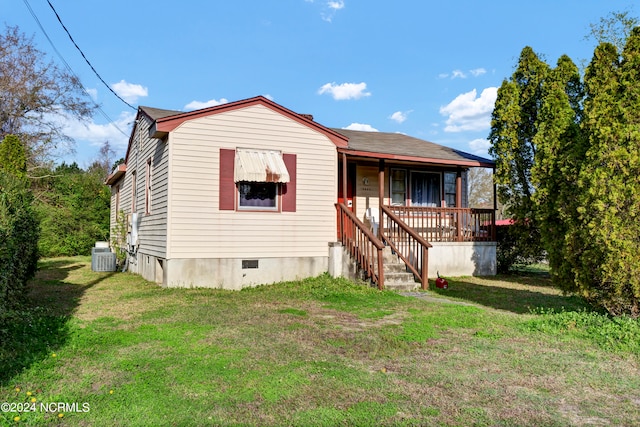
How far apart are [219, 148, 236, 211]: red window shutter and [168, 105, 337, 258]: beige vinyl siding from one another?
11 cm

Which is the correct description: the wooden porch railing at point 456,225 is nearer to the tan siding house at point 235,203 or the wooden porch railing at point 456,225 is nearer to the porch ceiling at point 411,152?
the porch ceiling at point 411,152

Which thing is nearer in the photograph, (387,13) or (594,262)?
(594,262)

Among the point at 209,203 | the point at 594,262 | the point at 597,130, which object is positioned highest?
the point at 597,130

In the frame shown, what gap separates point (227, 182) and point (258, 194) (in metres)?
0.82

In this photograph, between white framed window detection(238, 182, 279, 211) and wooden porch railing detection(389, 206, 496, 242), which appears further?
wooden porch railing detection(389, 206, 496, 242)

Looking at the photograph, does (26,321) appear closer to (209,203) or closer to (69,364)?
(69,364)

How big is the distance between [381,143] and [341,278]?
515 centimetres

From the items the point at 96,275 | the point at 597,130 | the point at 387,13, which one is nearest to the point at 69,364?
the point at 597,130

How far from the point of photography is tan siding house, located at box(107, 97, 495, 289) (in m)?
9.85

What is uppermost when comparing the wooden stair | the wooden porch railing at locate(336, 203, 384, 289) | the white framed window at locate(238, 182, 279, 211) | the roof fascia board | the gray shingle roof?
the gray shingle roof

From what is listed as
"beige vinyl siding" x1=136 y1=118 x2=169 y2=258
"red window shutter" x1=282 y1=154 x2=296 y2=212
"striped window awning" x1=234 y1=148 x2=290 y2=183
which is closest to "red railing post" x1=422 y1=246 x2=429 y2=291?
"red window shutter" x1=282 y1=154 x2=296 y2=212

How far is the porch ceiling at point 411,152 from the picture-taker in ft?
38.7

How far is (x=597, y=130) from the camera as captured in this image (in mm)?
6051

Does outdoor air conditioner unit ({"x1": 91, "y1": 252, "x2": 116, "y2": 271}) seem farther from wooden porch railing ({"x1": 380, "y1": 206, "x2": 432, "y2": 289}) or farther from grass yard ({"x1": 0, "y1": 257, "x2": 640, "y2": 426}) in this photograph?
wooden porch railing ({"x1": 380, "y1": 206, "x2": 432, "y2": 289})
